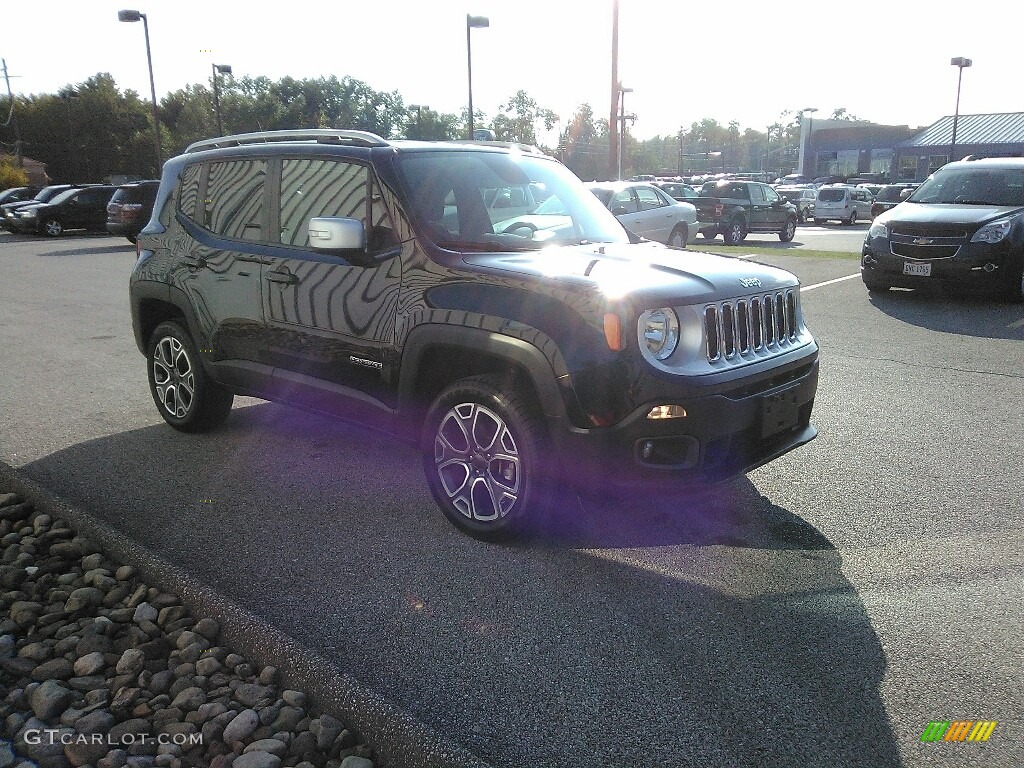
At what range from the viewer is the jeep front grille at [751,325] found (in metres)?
3.79

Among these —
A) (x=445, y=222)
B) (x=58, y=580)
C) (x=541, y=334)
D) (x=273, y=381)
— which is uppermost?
(x=445, y=222)

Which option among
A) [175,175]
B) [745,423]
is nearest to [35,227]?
[175,175]

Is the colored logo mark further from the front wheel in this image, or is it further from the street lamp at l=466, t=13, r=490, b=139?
the street lamp at l=466, t=13, r=490, b=139

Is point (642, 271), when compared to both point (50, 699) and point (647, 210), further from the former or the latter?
point (647, 210)

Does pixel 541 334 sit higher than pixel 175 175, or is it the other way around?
pixel 175 175

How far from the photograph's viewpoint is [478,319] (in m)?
3.85

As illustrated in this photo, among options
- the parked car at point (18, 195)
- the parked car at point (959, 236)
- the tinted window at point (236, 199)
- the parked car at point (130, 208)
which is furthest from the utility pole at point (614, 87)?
the parked car at point (18, 195)

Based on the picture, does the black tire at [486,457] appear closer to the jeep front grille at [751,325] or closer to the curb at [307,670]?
the jeep front grille at [751,325]

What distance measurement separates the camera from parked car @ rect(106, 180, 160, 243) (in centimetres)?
2278

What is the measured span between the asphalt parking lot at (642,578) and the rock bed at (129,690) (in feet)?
0.81

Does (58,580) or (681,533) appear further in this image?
(681,533)

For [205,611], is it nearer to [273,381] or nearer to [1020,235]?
[273,381]

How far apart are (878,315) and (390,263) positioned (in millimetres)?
8033

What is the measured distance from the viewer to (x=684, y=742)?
260 centimetres
